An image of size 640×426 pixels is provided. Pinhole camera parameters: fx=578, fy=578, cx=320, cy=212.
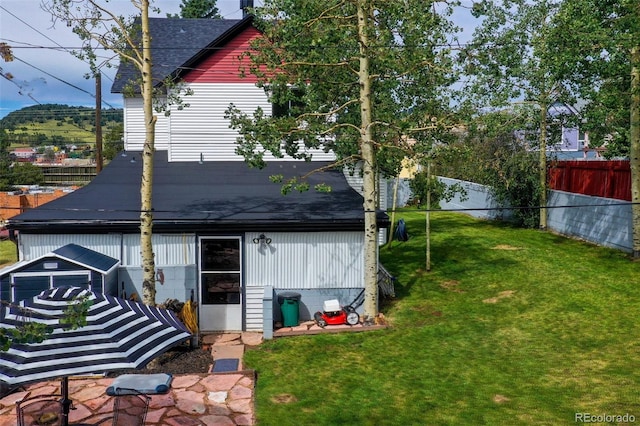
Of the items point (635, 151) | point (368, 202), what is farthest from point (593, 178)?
point (368, 202)

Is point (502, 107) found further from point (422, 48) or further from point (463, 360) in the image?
point (463, 360)

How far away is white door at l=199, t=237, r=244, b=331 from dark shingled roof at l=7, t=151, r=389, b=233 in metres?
0.56

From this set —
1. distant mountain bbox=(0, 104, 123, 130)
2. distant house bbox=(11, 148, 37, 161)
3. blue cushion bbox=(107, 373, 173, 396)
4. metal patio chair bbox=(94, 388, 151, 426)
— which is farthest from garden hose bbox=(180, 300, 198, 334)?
distant house bbox=(11, 148, 37, 161)

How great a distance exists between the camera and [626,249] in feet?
65.7

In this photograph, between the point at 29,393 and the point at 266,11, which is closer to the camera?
the point at 29,393

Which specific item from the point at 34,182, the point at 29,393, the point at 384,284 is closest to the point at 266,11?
the point at 384,284

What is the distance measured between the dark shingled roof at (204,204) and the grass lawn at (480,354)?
308 centimetres

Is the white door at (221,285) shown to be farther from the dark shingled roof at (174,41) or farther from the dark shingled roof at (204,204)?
the dark shingled roof at (174,41)

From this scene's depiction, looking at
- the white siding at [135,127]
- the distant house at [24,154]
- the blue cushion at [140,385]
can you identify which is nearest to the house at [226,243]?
the blue cushion at [140,385]

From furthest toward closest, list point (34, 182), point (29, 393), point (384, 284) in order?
1. point (34, 182)
2. point (384, 284)
3. point (29, 393)

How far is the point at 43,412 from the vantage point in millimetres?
9984

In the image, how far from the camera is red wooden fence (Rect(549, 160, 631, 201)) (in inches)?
855

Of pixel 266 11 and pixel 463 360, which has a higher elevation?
pixel 266 11

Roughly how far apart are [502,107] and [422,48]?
40.6 feet
